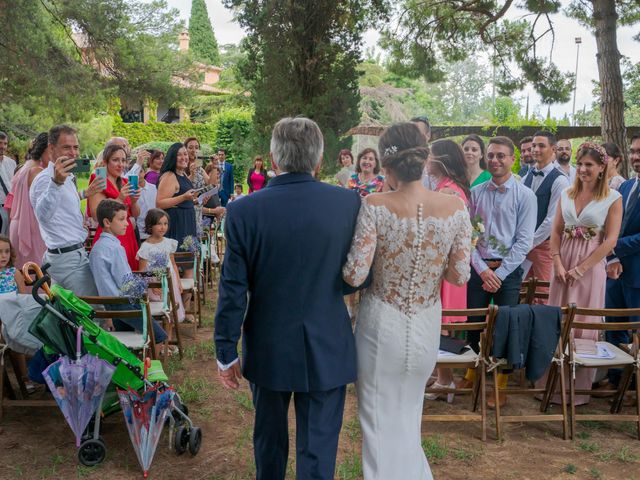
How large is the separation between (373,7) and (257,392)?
10.9m

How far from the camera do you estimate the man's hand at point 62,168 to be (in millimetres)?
4293

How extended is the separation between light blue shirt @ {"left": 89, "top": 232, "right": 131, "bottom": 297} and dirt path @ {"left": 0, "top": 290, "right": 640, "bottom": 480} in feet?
2.93

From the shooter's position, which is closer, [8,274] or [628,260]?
[8,274]

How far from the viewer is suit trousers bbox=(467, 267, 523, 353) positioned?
4.59 m

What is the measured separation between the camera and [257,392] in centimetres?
281

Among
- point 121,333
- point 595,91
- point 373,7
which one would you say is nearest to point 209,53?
point 595,91

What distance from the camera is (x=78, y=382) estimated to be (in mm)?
3521

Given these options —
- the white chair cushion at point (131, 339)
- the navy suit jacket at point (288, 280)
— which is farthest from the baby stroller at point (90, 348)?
the navy suit jacket at point (288, 280)

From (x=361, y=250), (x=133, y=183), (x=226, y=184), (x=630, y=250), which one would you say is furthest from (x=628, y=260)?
(x=226, y=184)

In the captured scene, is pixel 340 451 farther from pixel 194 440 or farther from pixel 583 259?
pixel 583 259

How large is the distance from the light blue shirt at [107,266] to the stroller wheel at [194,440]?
4.02 ft

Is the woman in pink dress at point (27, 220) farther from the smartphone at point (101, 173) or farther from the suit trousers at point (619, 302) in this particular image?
the suit trousers at point (619, 302)

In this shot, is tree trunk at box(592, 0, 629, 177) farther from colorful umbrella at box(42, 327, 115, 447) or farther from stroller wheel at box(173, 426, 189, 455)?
colorful umbrella at box(42, 327, 115, 447)

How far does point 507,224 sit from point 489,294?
53 centimetres
